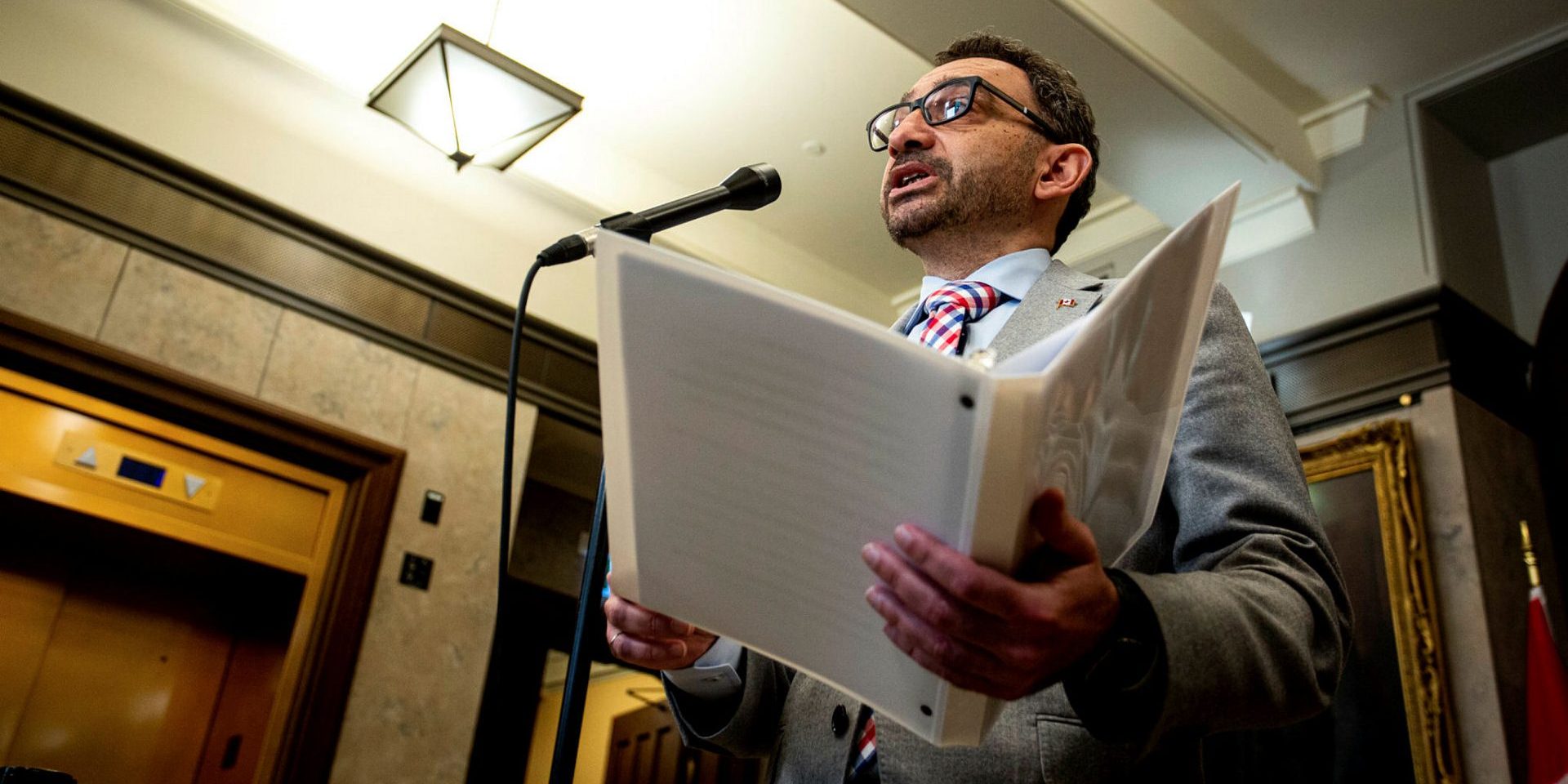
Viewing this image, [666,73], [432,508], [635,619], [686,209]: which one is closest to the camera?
[635,619]

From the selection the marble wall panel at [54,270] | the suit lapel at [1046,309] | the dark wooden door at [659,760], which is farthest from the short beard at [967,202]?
the dark wooden door at [659,760]

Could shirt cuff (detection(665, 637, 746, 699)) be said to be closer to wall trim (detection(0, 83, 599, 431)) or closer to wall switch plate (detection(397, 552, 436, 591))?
wall switch plate (detection(397, 552, 436, 591))

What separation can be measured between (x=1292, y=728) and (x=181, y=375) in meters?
3.58

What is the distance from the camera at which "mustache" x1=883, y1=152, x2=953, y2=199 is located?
1670 mm

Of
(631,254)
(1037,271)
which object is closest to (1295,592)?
(631,254)

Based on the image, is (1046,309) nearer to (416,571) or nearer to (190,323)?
(416,571)

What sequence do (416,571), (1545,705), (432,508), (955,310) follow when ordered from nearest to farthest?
(955,310) → (1545,705) → (416,571) → (432,508)

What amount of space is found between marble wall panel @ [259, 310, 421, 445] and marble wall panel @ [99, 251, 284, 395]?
0.06 m

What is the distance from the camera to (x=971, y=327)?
138 cm

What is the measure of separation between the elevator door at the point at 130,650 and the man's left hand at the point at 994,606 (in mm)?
3492

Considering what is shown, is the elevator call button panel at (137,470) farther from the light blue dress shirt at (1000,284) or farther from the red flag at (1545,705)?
the red flag at (1545,705)

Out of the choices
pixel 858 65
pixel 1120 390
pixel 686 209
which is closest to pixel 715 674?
pixel 686 209

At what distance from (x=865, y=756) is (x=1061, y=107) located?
3.74ft

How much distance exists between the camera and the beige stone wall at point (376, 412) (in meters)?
3.47
